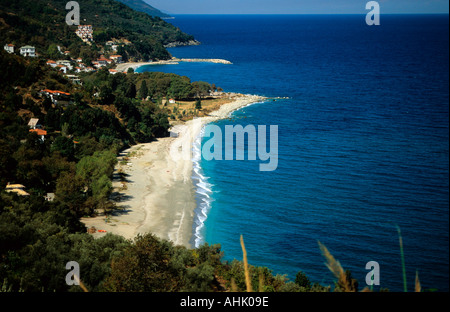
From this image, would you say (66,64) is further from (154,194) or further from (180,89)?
(154,194)

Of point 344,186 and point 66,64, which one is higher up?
point 66,64

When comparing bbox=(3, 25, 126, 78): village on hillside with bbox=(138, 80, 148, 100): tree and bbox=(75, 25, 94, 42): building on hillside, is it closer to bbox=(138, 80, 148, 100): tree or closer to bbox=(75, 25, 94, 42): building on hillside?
bbox=(75, 25, 94, 42): building on hillside

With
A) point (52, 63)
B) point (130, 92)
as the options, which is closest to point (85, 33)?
point (52, 63)

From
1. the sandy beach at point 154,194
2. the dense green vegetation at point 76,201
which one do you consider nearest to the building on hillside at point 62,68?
the dense green vegetation at point 76,201

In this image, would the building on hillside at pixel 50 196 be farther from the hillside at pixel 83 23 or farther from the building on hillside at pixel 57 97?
the hillside at pixel 83 23
